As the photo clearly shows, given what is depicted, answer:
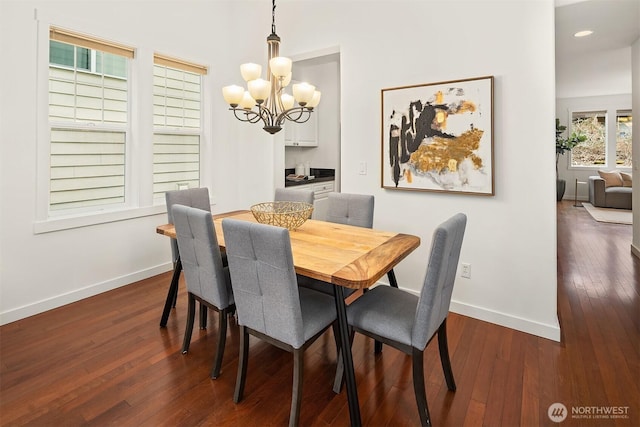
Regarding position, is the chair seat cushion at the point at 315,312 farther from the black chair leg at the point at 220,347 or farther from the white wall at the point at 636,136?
the white wall at the point at 636,136

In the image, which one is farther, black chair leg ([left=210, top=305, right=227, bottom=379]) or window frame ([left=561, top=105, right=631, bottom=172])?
window frame ([left=561, top=105, right=631, bottom=172])

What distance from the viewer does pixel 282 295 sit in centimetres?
153

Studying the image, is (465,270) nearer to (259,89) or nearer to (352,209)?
(352,209)

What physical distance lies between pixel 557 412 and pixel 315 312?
4.24 ft

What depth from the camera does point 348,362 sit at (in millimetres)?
1631

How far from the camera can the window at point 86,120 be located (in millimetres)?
2814

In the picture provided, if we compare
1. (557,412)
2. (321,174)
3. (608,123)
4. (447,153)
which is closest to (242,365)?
(557,412)

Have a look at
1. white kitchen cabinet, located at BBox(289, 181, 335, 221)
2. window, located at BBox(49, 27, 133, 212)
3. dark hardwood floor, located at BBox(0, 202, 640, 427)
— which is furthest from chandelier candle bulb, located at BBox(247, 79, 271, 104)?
white kitchen cabinet, located at BBox(289, 181, 335, 221)

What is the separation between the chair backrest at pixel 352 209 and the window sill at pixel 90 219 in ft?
6.37

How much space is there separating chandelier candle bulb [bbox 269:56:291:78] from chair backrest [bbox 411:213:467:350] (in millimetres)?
1476

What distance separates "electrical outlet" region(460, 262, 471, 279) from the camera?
2.80 meters

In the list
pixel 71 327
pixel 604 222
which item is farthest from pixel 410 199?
pixel 604 222

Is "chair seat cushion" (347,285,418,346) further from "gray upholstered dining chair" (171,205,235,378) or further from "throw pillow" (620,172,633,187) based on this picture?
"throw pillow" (620,172,633,187)

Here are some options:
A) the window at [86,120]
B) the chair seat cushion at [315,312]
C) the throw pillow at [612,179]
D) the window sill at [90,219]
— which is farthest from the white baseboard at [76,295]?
the throw pillow at [612,179]
